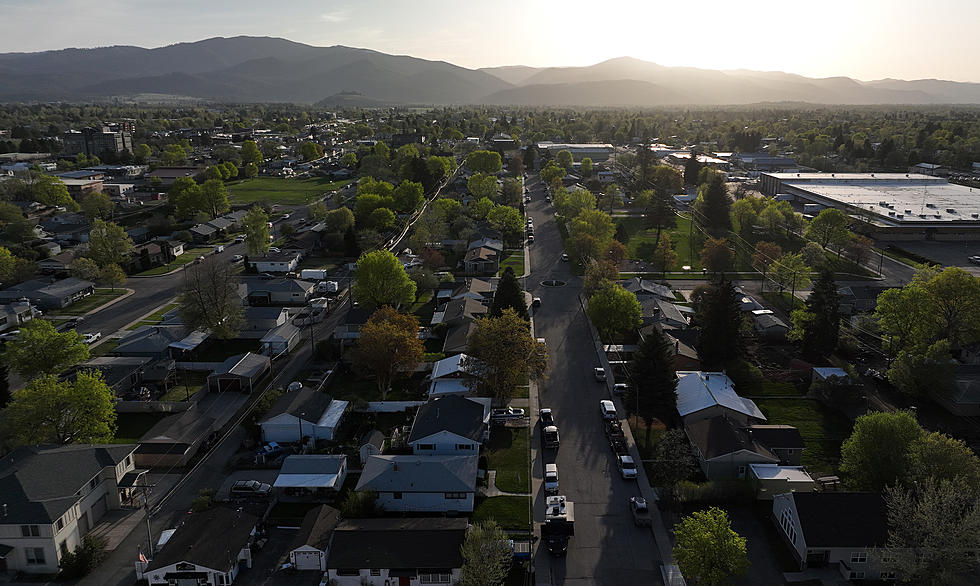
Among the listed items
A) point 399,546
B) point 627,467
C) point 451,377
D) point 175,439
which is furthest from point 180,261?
point 627,467

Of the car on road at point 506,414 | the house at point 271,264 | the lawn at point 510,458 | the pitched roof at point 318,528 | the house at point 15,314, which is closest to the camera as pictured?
the pitched roof at point 318,528

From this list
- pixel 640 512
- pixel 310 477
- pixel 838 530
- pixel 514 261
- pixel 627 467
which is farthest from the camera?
pixel 514 261

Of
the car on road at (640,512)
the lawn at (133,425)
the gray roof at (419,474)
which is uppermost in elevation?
the gray roof at (419,474)

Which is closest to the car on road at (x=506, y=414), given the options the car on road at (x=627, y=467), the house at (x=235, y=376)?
the car on road at (x=627, y=467)

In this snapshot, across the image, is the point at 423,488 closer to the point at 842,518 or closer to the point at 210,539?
the point at 210,539

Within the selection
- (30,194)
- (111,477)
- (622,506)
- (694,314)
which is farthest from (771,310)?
(30,194)

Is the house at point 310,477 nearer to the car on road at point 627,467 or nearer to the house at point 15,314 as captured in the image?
the car on road at point 627,467
